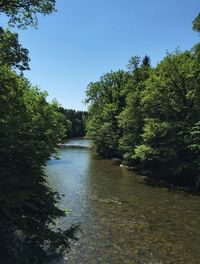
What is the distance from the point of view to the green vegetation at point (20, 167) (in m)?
9.81

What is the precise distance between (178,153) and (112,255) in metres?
19.5

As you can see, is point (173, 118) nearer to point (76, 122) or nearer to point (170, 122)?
point (170, 122)

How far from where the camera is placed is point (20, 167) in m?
10.6

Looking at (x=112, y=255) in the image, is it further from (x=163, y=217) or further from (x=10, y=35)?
(x=10, y=35)

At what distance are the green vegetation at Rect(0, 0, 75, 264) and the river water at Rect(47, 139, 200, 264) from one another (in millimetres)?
2266

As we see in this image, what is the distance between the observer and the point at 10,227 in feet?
35.3

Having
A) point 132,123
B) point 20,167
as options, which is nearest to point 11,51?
point 20,167

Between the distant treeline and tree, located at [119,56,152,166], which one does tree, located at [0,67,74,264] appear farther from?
the distant treeline

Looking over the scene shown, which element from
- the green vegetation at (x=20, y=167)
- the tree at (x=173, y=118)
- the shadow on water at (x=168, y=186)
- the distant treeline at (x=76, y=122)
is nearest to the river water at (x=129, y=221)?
the shadow on water at (x=168, y=186)

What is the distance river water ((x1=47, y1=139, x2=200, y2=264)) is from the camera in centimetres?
1331

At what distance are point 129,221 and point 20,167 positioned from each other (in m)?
9.32

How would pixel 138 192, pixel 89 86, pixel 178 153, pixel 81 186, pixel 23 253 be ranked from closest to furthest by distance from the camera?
pixel 23 253 < pixel 138 192 < pixel 81 186 < pixel 178 153 < pixel 89 86

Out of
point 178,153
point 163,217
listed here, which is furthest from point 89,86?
point 163,217

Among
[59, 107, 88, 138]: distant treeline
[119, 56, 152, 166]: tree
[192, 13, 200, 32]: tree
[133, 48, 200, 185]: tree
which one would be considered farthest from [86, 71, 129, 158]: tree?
[59, 107, 88, 138]: distant treeline
